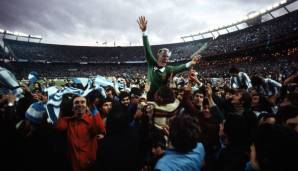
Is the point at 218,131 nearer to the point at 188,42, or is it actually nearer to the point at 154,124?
the point at 154,124

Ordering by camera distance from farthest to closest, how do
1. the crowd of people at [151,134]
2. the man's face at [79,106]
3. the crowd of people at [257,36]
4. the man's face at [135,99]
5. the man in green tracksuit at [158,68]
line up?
the crowd of people at [257,36] → the man's face at [135,99] → the man in green tracksuit at [158,68] → the man's face at [79,106] → the crowd of people at [151,134]

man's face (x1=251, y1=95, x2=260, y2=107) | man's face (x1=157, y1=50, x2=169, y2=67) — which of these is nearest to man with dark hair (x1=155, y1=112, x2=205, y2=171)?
man's face (x1=157, y1=50, x2=169, y2=67)

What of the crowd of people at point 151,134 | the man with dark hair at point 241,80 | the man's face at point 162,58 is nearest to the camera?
the crowd of people at point 151,134

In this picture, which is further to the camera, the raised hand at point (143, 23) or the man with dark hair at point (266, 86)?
the man with dark hair at point (266, 86)

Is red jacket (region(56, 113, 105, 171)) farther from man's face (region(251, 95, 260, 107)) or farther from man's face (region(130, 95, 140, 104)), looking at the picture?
man's face (region(251, 95, 260, 107))

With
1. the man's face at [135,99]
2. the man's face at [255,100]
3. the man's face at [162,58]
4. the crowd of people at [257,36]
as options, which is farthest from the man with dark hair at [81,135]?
Answer: the crowd of people at [257,36]

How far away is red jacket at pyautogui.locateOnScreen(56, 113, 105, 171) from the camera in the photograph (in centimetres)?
352

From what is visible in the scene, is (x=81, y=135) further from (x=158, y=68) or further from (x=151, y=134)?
(x=158, y=68)

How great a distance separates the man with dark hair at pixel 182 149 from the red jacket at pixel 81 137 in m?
1.75

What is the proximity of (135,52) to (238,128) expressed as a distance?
7632 centimetres

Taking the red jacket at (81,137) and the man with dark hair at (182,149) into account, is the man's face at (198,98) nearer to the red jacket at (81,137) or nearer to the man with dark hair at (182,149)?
the red jacket at (81,137)

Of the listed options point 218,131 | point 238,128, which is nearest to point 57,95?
point 218,131

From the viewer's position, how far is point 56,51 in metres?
74.3

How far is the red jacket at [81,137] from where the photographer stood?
352 cm
